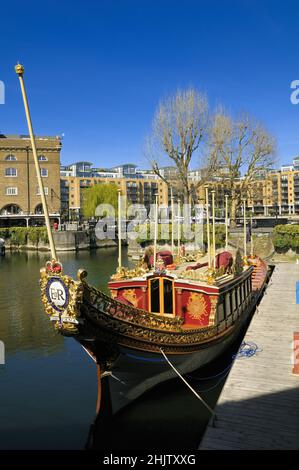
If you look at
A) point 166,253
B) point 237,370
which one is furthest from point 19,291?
point 237,370

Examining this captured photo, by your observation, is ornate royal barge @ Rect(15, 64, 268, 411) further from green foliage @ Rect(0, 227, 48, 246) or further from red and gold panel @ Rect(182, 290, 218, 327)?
green foliage @ Rect(0, 227, 48, 246)

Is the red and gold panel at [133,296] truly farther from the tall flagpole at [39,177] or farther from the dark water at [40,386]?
the tall flagpole at [39,177]

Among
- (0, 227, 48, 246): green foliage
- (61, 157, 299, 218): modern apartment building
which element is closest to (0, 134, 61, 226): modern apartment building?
(0, 227, 48, 246): green foliage

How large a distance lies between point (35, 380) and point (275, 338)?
8.30m

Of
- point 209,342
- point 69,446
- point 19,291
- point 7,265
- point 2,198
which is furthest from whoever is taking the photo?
point 2,198

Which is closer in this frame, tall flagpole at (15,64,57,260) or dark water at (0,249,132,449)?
tall flagpole at (15,64,57,260)

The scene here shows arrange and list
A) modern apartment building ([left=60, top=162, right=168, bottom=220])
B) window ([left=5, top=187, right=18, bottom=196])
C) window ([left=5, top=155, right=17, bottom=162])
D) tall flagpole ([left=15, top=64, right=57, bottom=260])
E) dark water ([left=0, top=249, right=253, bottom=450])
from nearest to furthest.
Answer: tall flagpole ([left=15, top=64, right=57, bottom=260]) < dark water ([left=0, top=249, right=253, bottom=450]) < window ([left=5, top=187, right=18, bottom=196]) < window ([left=5, top=155, right=17, bottom=162]) < modern apartment building ([left=60, top=162, right=168, bottom=220])

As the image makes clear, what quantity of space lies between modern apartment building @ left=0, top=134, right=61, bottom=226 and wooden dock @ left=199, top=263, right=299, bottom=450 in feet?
206

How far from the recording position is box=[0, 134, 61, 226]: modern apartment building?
Answer: 74312mm

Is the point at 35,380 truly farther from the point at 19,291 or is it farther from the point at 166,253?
the point at 19,291

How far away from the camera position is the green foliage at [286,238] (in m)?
41.5

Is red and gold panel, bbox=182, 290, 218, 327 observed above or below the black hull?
above

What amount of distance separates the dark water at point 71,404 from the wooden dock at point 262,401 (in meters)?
1.60

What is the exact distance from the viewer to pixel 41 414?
40.5 ft
